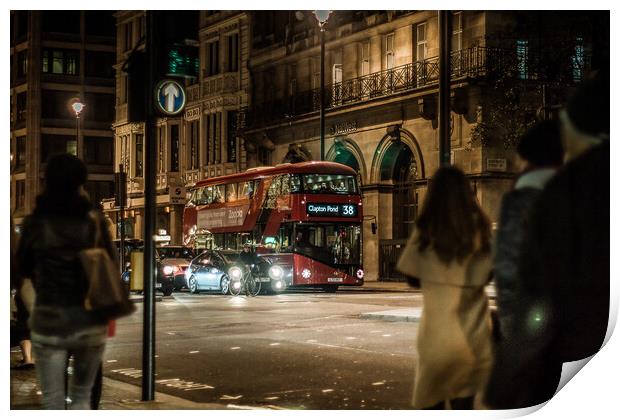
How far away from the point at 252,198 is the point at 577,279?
18225 mm

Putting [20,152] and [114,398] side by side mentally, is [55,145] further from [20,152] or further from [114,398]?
[114,398]

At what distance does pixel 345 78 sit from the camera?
21.0 metres

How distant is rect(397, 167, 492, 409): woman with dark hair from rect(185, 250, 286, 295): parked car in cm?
1722

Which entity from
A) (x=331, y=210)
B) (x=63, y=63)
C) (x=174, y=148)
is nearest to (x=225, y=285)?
(x=331, y=210)

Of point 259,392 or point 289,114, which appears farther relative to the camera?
point 289,114

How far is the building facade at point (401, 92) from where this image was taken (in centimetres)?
697

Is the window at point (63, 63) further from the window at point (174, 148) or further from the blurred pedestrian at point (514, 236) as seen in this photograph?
the blurred pedestrian at point (514, 236)

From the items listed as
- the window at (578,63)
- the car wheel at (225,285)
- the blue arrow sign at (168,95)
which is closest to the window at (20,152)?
the blue arrow sign at (168,95)

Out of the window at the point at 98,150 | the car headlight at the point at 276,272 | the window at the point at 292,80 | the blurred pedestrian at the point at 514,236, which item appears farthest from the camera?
the car headlight at the point at 276,272

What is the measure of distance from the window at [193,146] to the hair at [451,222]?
166 inches

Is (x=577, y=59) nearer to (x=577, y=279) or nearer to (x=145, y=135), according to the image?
(x=577, y=279)

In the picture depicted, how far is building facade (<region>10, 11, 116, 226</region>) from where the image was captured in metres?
5.83

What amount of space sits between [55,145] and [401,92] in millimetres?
13004

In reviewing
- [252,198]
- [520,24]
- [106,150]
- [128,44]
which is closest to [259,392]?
[106,150]
